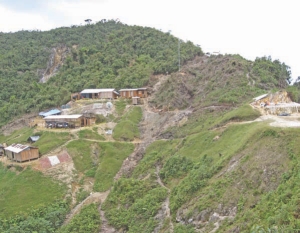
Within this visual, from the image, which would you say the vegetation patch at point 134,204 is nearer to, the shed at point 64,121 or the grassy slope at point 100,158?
the grassy slope at point 100,158

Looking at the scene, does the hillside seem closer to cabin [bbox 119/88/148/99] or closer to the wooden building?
the wooden building

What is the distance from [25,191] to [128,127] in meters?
23.2

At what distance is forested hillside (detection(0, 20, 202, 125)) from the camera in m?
→ 82.9

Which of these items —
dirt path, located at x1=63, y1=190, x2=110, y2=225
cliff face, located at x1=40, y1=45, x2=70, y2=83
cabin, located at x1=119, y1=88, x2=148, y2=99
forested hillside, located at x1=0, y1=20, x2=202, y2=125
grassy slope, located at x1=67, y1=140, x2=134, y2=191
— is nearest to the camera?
dirt path, located at x1=63, y1=190, x2=110, y2=225

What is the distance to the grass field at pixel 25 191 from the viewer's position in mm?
44594

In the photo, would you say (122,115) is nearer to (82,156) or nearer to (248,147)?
(82,156)

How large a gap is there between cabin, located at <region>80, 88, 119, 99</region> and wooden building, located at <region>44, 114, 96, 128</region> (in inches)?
462

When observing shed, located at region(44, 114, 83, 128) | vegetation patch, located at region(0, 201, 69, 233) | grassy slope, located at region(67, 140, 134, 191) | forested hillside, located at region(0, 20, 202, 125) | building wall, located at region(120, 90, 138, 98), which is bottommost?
vegetation patch, located at region(0, 201, 69, 233)

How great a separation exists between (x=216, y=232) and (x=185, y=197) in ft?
26.8

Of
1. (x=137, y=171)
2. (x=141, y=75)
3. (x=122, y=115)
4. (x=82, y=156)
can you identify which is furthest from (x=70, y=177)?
(x=141, y=75)

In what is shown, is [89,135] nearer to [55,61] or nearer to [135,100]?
[135,100]

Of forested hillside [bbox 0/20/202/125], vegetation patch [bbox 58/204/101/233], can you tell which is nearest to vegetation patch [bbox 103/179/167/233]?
vegetation patch [bbox 58/204/101/233]

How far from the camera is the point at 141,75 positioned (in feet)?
273

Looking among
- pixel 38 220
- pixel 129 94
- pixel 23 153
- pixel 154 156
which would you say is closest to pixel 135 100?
pixel 129 94
